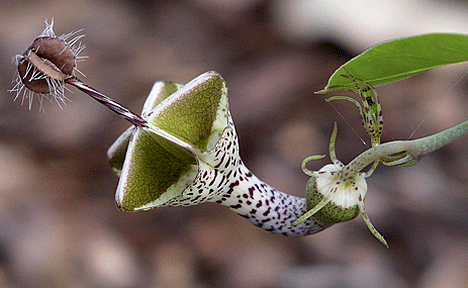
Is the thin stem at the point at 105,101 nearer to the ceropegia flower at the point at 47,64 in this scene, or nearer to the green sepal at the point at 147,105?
the ceropegia flower at the point at 47,64

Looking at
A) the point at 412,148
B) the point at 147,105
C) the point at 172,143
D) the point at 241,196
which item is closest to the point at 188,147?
the point at 172,143

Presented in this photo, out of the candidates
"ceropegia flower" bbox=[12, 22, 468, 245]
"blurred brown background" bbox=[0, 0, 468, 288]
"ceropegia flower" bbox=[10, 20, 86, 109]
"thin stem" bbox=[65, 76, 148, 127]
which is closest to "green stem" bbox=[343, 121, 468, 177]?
"ceropegia flower" bbox=[12, 22, 468, 245]

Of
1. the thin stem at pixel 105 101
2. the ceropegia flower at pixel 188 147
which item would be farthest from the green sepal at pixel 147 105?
the thin stem at pixel 105 101

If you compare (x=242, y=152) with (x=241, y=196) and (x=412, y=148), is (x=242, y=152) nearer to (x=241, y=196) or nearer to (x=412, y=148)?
(x=241, y=196)

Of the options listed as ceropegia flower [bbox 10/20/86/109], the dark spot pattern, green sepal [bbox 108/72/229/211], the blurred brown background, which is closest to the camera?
ceropegia flower [bbox 10/20/86/109]

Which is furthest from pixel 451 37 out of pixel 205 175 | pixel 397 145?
pixel 205 175

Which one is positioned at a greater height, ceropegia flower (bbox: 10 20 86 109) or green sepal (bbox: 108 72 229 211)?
ceropegia flower (bbox: 10 20 86 109)

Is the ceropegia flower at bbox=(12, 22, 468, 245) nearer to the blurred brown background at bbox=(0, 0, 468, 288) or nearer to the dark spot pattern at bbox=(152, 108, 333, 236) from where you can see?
the dark spot pattern at bbox=(152, 108, 333, 236)
